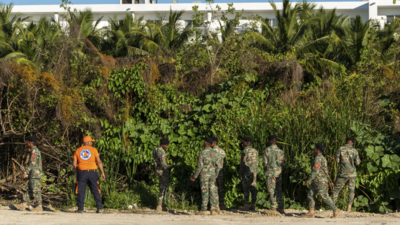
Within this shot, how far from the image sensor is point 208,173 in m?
9.47

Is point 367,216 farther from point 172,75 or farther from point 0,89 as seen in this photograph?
point 0,89

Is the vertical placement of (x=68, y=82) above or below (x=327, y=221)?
above

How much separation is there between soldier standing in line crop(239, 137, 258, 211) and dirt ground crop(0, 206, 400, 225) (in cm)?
38

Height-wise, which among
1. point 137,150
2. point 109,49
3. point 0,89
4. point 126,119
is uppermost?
point 109,49

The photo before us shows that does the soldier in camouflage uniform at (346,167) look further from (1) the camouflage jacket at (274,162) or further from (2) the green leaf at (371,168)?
(1) the camouflage jacket at (274,162)

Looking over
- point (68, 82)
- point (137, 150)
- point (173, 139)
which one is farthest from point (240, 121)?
point (68, 82)

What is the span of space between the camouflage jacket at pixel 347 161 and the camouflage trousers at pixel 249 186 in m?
1.81

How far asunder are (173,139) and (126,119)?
4.95 feet

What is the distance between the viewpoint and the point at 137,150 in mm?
11773

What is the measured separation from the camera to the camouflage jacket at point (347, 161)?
9742mm

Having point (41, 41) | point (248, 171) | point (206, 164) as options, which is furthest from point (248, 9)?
point (206, 164)

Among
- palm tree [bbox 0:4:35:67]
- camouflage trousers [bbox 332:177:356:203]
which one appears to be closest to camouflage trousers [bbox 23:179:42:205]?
camouflage trousers [bbox 332:177:356:203]

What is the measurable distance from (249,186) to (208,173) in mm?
1181

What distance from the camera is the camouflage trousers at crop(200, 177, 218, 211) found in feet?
31.2
